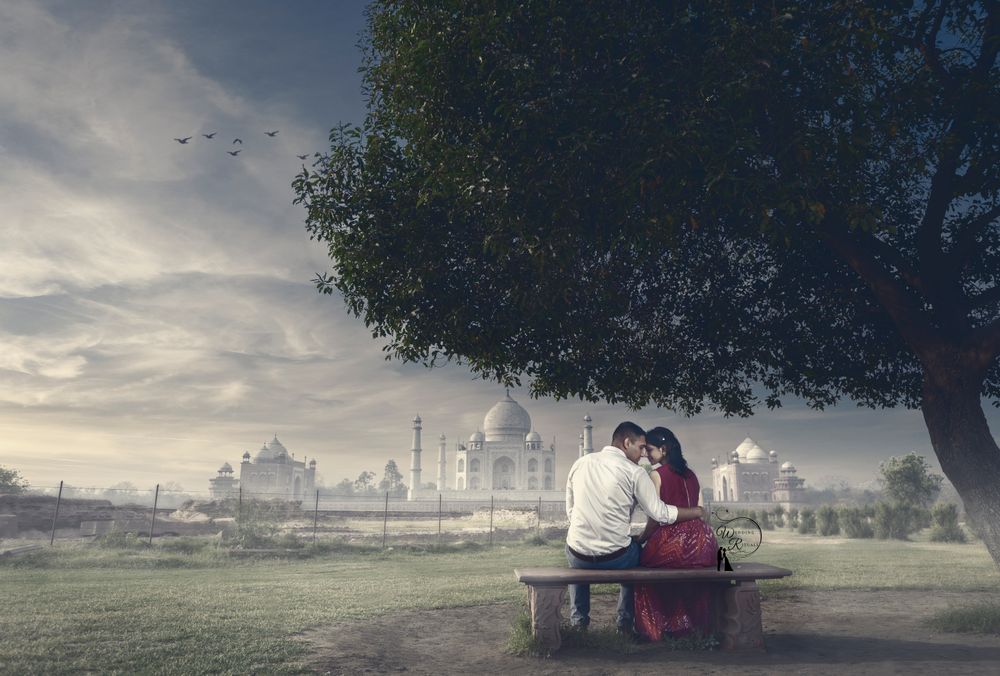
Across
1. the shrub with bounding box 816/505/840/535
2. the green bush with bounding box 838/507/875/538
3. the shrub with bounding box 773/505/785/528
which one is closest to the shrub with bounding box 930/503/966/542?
the green bush with bounding box 838/507/875/538

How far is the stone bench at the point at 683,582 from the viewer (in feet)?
20.9

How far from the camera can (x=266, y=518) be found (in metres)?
42.0

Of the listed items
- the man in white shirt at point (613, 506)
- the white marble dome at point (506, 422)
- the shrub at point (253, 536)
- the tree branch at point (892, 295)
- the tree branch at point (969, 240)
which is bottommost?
the shrub at point (253, 536)

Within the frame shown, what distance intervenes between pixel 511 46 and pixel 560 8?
0.66m

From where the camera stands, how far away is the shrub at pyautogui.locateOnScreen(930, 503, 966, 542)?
31828mm

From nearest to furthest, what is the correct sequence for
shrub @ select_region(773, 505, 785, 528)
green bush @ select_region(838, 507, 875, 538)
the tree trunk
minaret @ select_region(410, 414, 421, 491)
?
1. the tree trunk
2. green bush @ select_region(838, 507, 875, 538)
3. shrub @ select_region(773, 505, 785, 528)
4. minaret @ select_region(410, 414, 421, 491)

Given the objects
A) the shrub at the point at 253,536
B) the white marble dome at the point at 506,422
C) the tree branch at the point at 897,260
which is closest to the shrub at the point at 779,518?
the shrub at the point at 253,536

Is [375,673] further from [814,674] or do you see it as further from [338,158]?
[338,158]

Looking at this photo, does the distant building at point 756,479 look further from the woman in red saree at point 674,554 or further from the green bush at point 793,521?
the woman in red saree at point 674,554

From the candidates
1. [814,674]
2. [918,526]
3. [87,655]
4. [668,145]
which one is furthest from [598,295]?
[918,526]

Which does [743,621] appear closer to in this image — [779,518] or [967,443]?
[967,443]

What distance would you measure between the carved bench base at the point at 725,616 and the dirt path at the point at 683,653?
186 millimetres

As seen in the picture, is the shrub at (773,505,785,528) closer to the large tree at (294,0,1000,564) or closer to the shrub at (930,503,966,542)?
the shrub at (930,503,966,542)

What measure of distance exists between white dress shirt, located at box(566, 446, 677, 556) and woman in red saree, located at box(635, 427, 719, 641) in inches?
11.5
